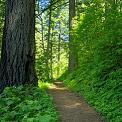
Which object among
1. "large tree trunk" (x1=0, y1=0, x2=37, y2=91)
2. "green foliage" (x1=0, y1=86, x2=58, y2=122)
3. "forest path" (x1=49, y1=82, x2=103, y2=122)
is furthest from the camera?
"large tree trunk" (x1=0, y1=0, x2=37, y2=91)

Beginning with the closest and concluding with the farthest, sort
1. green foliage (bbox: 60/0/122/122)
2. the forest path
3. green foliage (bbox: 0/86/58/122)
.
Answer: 1. green foliage (bbox: 0/86/58/122)
2. the forest path
3. green foliage (bbox: 60/0/122/122)

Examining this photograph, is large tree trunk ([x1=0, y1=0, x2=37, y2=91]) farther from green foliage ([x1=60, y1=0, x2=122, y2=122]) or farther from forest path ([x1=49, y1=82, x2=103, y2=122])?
green foliage ([x1=60, y1=0, x2=122, y2=122])

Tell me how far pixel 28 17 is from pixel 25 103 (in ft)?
10.9

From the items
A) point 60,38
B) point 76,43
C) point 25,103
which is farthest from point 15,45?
point 60,38

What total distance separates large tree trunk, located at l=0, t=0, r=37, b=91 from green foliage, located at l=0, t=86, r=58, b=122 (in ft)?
2.26

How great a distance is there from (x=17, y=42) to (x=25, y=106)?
3.05 meters

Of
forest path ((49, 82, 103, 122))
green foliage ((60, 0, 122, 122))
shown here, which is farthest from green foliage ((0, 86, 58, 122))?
green foliage ((60, 0, 122, 122))

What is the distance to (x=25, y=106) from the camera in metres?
8.69

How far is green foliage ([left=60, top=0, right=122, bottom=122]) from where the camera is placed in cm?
998

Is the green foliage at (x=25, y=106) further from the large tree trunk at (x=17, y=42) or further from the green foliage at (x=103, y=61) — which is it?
the green foliage at (x=103, y=61)

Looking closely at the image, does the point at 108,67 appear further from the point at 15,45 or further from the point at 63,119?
the point at 63,119

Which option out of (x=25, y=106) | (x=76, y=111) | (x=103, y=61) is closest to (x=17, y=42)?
(x=25, y=106)

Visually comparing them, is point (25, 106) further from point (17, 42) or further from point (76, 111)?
point (17, 42)

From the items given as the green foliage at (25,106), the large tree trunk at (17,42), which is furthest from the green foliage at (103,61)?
the large tree trunk at (17,42)
